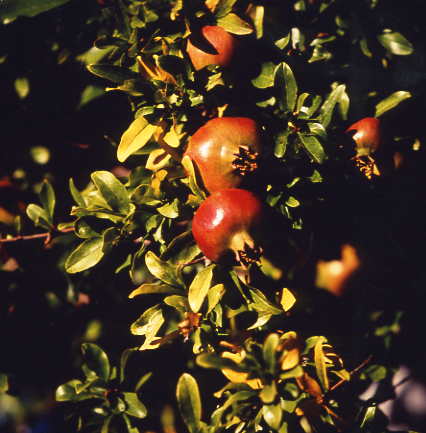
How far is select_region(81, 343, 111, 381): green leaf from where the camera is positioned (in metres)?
0.94

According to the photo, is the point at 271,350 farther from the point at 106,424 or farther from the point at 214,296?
the point at 106,424

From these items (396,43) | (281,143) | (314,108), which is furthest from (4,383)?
(396,43)

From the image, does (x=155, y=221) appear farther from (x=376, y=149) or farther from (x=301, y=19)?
(x=301, y=19)

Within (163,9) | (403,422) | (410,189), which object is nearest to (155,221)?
(163,9)

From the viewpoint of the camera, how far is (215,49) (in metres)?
0.86

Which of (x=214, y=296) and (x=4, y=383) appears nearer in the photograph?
(x=214, y=296)

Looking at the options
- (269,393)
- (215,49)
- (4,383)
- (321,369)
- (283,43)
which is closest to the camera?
(269,393)

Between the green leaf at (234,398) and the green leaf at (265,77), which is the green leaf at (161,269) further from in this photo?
the green leaf at (265,77)

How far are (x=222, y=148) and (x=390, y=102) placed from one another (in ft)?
1.57

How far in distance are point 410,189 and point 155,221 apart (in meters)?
0.84

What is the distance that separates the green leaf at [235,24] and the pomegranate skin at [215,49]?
13mm

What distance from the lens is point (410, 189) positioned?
124 centimetres

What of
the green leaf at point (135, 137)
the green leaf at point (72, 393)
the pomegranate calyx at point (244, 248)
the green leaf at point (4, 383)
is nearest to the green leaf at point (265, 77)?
the green leaf at point (135, 137)

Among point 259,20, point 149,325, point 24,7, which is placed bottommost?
point 149,325
